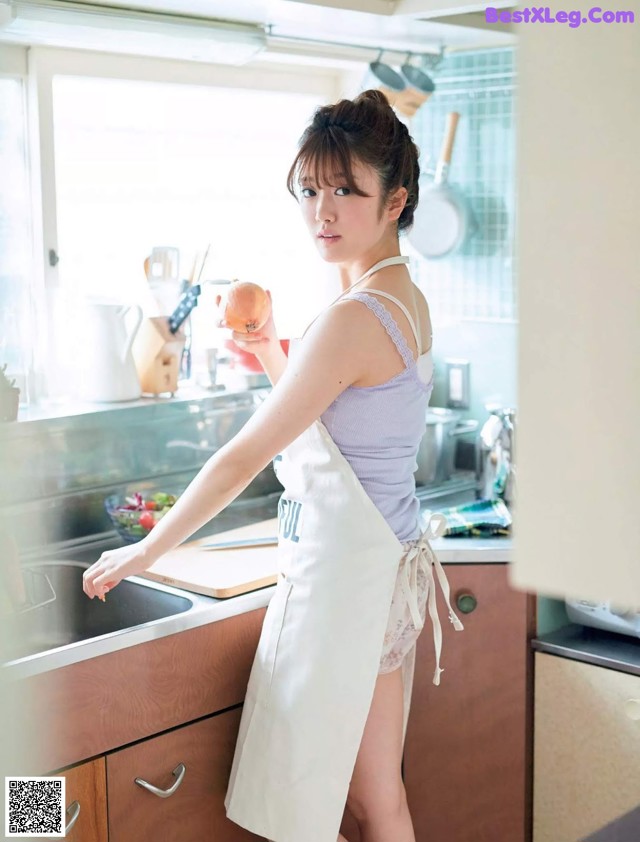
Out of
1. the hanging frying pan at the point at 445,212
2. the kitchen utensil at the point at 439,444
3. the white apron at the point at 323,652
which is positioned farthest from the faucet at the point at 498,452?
the white apron at the point at 323,652

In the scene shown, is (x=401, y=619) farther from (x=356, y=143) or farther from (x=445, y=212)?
(x=445, y=212)

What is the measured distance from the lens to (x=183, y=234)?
90.4 inches

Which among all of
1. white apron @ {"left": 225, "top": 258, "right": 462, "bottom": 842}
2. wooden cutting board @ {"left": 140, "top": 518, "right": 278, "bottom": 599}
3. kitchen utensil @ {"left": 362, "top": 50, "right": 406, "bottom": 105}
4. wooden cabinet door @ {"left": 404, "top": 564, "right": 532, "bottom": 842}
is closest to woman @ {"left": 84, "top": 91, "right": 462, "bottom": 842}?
white apron @ {"left": 225, "top": 258, "right": 462, "bottom": 842}

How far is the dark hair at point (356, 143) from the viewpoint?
151cm

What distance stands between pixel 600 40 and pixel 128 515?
69.9 inches

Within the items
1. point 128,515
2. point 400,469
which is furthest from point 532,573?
point 128,515

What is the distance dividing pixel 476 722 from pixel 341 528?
69 cm

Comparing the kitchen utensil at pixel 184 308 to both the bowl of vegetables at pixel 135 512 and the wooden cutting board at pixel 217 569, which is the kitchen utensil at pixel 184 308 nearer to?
the bowl of vegetables at pixel 135 512

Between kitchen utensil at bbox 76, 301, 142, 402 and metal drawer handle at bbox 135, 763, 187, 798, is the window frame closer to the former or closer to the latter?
kitchen utensil at bbox 76, 301, 142, 402

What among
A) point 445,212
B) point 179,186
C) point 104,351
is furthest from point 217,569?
point 445,212

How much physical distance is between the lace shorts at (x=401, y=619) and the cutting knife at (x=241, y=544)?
15.2 inches

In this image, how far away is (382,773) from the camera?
1591 mm

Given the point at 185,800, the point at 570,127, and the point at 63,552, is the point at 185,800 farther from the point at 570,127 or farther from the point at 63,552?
the point at 570,127

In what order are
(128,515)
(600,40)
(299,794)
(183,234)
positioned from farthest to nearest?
(183,234), (128,515), (299,794), (600,40)
